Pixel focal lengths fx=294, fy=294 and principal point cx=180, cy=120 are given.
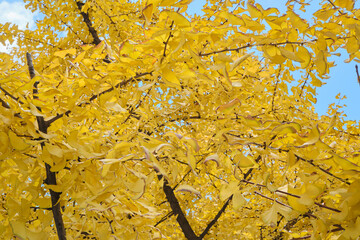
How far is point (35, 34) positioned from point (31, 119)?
262 cm

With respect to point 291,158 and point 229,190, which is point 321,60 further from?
point 229,190

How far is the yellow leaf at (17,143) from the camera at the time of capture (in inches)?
32.0

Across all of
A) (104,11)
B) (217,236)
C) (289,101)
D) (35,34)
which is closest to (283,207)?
(289,101)

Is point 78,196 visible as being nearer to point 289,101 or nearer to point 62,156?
point 62,156

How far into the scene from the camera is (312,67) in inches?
69.4

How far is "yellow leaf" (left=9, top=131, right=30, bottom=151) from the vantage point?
0.81 m

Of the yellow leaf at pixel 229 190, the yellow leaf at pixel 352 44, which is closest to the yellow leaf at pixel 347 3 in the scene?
the yellow leaf at pixel 352 44

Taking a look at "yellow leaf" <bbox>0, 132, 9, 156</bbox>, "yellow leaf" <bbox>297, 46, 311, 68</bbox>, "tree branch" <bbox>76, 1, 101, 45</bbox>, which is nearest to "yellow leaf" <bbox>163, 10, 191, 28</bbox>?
"yellow leaf" <bbox>297, 46, 311, 68</bbox>

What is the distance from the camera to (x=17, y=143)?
0.82 meters

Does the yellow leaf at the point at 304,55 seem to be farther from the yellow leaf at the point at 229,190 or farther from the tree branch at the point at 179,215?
the tree branch at the point at 179,215

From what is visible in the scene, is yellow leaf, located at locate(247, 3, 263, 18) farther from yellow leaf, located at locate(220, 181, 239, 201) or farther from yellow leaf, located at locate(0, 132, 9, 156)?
yellow leaf, located at locate(0, 132, 9, 156)

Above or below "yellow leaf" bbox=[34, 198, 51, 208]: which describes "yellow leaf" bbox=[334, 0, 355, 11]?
above

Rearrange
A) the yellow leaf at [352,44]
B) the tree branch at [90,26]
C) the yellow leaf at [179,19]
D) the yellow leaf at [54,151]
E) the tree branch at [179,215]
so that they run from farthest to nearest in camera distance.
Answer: the tree branch at [90,26] < the tree branch at [179,215] < the yellow leaf at [352,44] < the yellow leaf at [54,151] < the yellow leaf at [179,19]

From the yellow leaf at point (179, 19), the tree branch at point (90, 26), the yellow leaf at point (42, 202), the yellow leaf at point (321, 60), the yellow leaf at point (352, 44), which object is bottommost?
the yellow leaf at point (42, 202)
